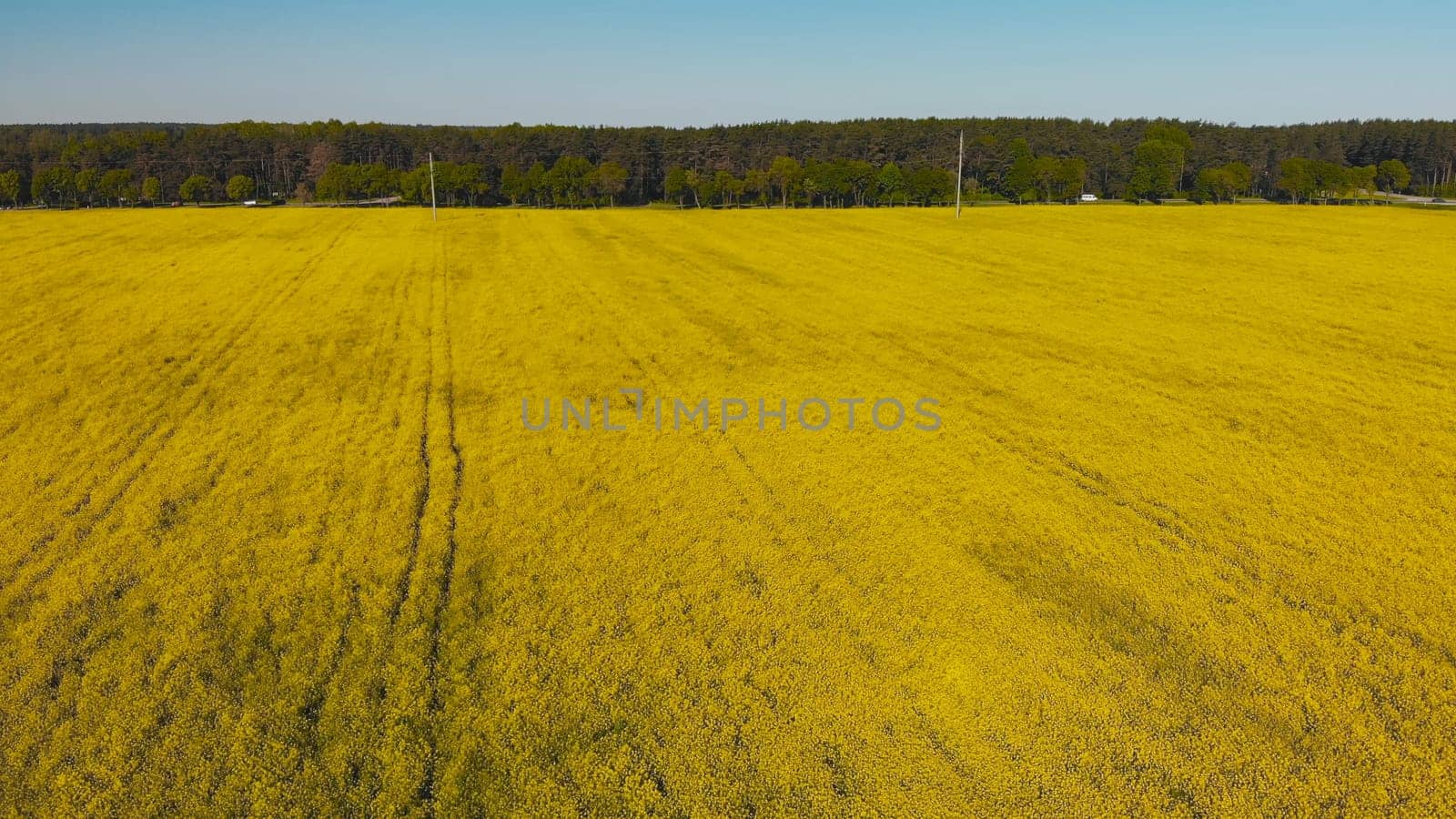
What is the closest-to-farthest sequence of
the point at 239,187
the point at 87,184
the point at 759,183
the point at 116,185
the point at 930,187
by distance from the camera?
the point at 930,187 → the point at 116,185 → the point at 87,184 → the point at 759,183 → the point at 239,187

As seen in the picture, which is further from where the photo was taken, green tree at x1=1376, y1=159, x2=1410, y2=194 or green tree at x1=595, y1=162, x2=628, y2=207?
green tree at x1=595, y1=162, x2=628, y2=207

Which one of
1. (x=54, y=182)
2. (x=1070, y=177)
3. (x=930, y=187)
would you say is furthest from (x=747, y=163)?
(x=54, y=182)

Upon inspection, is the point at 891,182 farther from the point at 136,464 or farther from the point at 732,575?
the point at 732,575

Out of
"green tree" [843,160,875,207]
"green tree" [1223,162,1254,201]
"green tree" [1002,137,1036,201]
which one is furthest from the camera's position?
"green tree" [1002,137,1036,201]

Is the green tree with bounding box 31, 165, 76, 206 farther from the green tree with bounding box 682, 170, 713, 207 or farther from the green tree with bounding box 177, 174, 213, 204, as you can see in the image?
the green tree with bounding box 682, 170, 713, 207

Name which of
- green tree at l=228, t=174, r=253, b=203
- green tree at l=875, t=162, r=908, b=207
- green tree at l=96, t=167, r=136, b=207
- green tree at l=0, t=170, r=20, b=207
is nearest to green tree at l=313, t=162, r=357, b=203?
green tree at l=228, t=174, r=253, b=203
